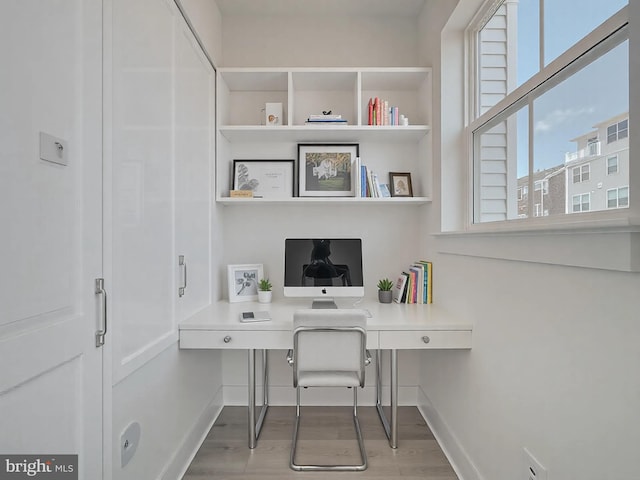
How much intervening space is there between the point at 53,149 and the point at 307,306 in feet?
5.83

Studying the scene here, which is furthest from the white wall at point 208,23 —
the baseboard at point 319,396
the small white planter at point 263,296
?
the baseboard at point 319,396

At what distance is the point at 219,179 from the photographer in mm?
2418

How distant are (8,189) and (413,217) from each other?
2365 mm

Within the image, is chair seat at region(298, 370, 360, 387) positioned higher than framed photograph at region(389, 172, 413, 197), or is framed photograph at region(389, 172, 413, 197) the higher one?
framed photograph at region(389, 172, 413, 197)

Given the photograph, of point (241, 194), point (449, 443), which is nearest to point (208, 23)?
point (241, 194)

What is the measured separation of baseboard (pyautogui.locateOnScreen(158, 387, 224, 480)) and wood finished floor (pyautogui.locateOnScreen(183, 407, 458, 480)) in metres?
0.04

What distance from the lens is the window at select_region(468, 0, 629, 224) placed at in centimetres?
104

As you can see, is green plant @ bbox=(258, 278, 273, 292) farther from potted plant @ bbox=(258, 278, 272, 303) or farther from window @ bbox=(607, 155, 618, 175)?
window @ bbox=(607, 155, 618, 175)

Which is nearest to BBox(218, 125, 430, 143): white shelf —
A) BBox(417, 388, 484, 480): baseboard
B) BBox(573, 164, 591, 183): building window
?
BBox(573, 164, 591, 183): building window

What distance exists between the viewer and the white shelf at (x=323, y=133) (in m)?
2.35

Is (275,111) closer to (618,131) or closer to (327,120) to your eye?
(327,120)

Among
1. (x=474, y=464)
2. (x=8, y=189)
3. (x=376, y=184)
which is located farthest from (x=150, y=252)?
(x=474, y=464)

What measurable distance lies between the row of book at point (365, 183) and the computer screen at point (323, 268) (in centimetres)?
34

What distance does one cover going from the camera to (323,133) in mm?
2445
